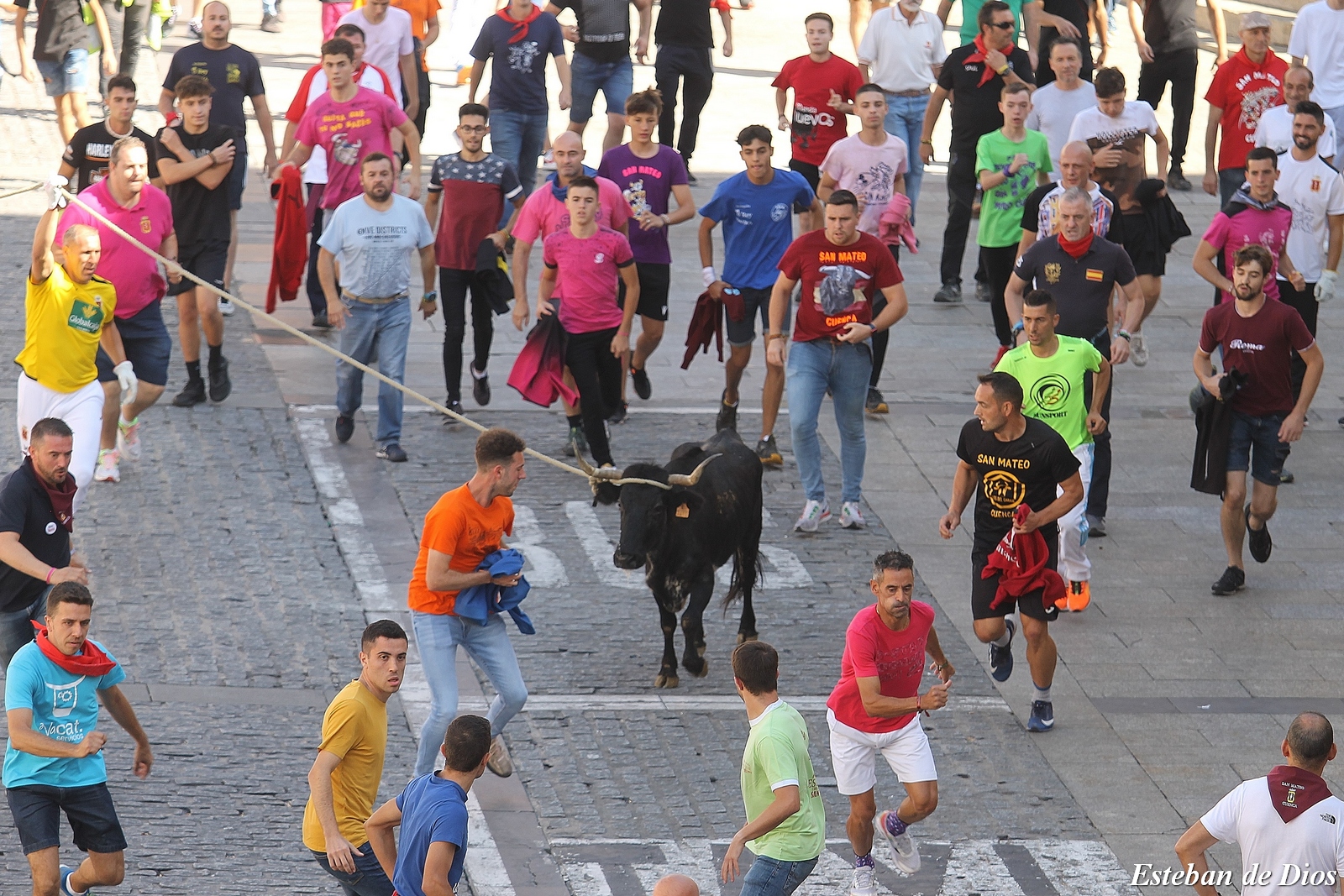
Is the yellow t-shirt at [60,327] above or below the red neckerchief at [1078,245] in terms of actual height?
below

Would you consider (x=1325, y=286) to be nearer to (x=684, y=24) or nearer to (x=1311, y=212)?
(x=1311, y=212)

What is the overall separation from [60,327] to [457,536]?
11.0 feet

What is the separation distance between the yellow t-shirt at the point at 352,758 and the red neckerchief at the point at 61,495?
210cm

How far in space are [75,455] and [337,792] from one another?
4.01m

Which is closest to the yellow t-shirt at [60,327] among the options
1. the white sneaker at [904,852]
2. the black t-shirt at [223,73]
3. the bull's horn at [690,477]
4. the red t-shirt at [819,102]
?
the bull's horn at [690,477]

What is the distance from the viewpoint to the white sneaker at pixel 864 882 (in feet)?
26.3

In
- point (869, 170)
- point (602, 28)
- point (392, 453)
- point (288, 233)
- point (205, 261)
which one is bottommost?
point (392, 453)

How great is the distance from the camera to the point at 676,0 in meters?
18.5

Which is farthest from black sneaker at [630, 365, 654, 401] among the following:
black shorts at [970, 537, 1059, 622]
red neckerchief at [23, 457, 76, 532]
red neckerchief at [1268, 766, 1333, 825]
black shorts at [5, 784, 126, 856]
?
red neckerchief at [1268, 766, 1333, 825]

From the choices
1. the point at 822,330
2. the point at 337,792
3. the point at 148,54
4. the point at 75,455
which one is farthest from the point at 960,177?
the point at 148,54

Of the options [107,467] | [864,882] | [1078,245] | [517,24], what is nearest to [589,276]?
[1078,245]

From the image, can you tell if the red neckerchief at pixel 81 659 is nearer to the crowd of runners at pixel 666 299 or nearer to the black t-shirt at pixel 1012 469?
the crowd of runners at pixel 666 299

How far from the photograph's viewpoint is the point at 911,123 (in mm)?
17844

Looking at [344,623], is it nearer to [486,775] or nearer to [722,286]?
[486,775]
